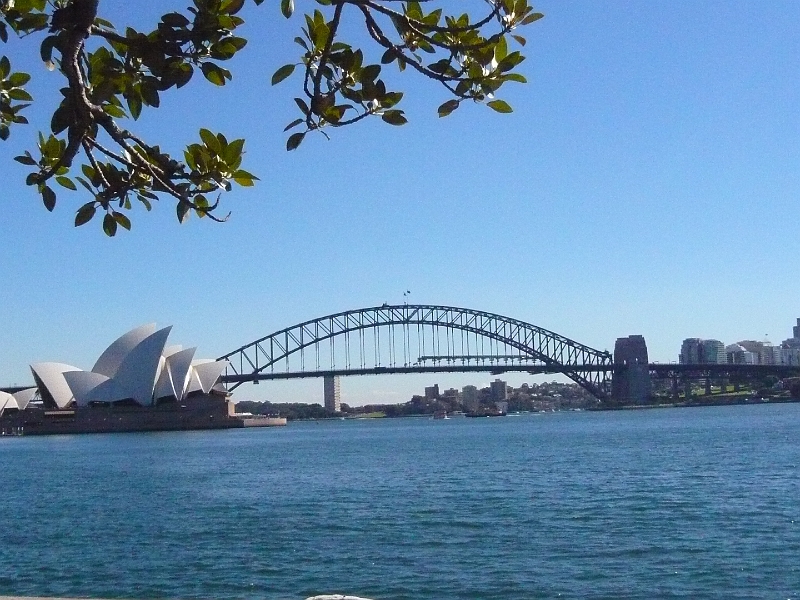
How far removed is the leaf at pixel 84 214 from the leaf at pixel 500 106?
121 centimetres

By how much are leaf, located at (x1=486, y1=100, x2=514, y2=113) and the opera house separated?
63.0m

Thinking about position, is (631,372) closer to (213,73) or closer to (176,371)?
(176,371)

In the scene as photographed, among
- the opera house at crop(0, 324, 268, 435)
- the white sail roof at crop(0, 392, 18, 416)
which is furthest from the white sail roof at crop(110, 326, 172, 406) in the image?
the white sail roof at crop(0, 392, 18, 416)

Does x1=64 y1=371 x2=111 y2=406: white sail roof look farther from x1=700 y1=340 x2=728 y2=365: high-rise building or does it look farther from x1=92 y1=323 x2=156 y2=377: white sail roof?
x1=700 y1=340 x2=728 y2=365: high-rise building

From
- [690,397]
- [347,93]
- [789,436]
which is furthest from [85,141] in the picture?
[690,397]

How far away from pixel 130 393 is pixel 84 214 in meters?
68.9

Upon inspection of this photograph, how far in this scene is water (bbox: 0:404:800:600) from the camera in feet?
33.0

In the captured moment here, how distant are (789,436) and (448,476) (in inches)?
725

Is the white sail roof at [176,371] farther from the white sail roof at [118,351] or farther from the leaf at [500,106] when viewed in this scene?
the leaf at [500,106]

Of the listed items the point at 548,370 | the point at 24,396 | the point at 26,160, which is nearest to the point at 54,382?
the point at 24,396

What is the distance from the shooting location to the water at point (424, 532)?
33.0ft

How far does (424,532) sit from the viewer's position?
1331 centimetres

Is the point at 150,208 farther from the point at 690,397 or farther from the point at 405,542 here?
the point at 690,397

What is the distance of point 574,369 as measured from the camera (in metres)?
84.9
